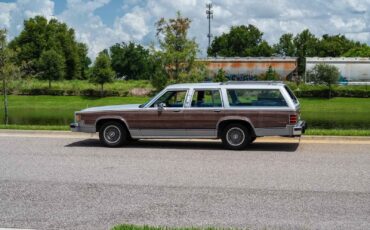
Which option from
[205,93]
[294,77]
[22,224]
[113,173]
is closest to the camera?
[22,224]

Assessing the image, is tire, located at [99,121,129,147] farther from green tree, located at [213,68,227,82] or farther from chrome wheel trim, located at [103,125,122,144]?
green tree, located at [213,68,227,82]

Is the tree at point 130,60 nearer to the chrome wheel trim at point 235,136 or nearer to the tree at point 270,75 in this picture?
the tree at point 270,75

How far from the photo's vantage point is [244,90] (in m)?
13.3

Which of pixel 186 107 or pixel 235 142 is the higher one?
pixel 186 107

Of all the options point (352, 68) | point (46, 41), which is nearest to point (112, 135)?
point (352, 68)

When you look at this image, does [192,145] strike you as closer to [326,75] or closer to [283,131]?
[283,131]

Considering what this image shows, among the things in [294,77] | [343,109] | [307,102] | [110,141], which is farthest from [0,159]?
[294,77]

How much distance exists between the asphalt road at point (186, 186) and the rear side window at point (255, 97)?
111cm

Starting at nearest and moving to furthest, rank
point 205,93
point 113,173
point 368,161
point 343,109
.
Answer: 1. point 113,173
2. point 368,161
3. point 205,93
4. point 343,109

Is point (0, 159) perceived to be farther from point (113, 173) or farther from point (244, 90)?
point (244, 90)

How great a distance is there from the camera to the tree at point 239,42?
369 feet

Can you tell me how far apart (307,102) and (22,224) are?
4454 cm

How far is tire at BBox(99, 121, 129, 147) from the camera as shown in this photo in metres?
13.6

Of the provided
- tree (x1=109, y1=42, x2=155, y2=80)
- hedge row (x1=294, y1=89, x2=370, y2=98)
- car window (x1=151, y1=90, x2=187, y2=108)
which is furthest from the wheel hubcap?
tree (x1=109, y1=42, x2=155, y2=80)
